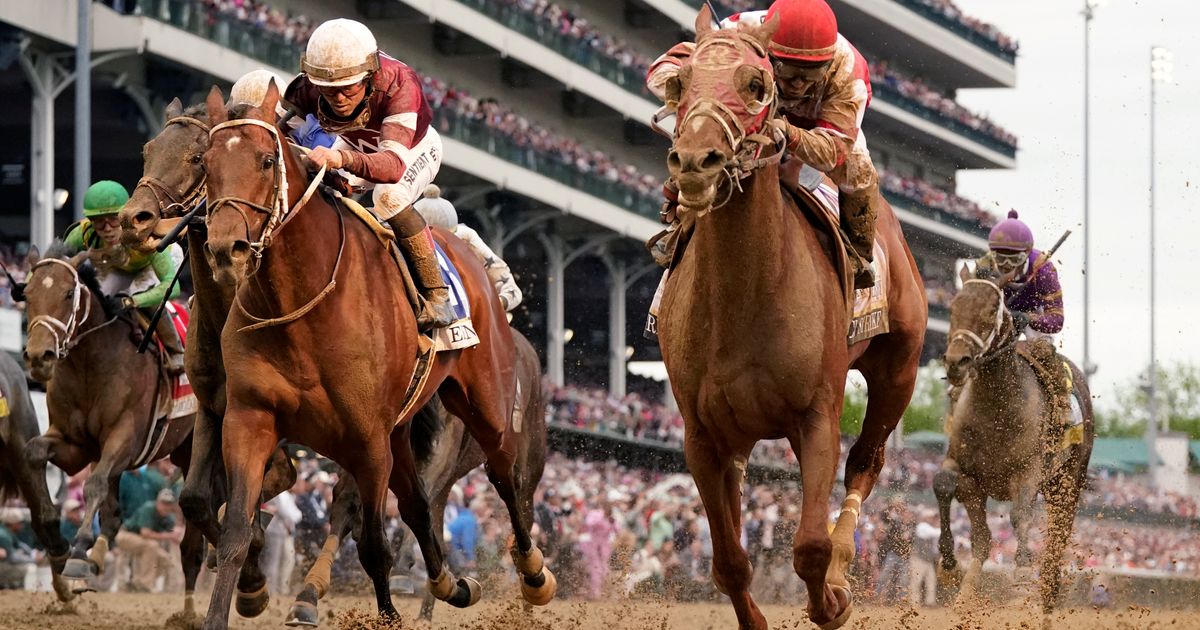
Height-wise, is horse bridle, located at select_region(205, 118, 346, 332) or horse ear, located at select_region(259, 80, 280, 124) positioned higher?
horse ear, located at select_region(259, 80, 280, 124)

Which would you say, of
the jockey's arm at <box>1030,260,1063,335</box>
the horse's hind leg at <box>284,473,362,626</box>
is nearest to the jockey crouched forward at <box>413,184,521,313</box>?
the horse's hind leg at <box>284,473,362,626</box>

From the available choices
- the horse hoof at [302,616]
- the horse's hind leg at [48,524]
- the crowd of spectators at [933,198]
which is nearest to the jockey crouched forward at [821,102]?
the horse hoof at [302,616]

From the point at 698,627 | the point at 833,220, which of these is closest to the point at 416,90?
the point at 833,220

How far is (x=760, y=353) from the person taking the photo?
7.04 metres

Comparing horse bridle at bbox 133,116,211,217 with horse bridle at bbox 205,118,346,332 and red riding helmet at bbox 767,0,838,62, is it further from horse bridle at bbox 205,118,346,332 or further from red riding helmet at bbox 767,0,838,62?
red riding helmet at bbox 767,0,838,62

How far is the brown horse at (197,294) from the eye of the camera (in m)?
7.61

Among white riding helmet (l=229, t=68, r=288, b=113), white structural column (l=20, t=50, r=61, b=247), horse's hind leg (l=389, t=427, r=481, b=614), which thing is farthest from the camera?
white structural column (l=20, t=50, r=61, b=247)

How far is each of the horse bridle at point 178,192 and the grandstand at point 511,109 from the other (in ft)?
42.5

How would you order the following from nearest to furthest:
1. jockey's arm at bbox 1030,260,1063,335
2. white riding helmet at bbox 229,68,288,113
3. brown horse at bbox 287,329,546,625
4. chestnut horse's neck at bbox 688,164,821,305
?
chestnut horse's neck at bbox 688,164,821,305, white riding helmet at bbox 229,68,288,113, brown horse at bbox 287,329,546,625, jockey's arm at bbox 1030,260,1063,335

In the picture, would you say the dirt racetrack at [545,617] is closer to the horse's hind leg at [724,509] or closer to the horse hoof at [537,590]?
the horse hoof at [537,590]

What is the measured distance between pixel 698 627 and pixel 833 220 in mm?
5857

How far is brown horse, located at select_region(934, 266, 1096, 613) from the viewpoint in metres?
12.0

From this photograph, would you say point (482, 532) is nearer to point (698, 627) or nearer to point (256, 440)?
point (698, 627)

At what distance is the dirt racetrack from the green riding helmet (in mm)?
2339
